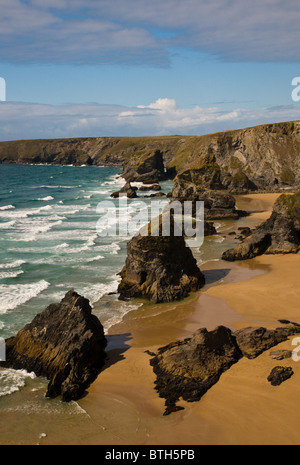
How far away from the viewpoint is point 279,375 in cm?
1416

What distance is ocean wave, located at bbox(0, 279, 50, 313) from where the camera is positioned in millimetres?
24067

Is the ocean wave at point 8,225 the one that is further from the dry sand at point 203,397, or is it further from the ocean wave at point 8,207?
the dry sand at point 203,397

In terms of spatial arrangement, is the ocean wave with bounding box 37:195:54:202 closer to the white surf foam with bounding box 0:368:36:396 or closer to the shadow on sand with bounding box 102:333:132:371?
the shadow on sand with bounding box 102:333:132:371

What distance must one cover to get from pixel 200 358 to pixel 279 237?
1996cm

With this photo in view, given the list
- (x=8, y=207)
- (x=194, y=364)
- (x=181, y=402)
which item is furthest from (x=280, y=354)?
(x=8, y=207)

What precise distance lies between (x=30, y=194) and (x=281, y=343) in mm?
78460

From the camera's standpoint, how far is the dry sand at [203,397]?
12.1 meters

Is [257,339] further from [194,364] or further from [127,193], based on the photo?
[127,193]

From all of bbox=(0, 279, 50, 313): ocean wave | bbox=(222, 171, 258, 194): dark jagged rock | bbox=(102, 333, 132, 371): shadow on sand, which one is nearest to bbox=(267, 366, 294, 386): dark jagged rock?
bbox=(102, 333, 132, 371): shadow on sand

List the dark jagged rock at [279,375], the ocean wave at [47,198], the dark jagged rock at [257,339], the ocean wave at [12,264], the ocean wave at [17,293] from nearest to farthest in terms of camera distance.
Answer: the dark jagged rock at [279,375], the dark jagged rock at [257,339], the ocean wave at [17,293], the ocean wave at [12,264], the ocean wave at [47,198]

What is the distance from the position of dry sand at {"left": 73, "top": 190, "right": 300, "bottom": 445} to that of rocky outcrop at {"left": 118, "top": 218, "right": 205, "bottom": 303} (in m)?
1.31

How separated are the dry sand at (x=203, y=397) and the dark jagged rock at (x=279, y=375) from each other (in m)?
0.17

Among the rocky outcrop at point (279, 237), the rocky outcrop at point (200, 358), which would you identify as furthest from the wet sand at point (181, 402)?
the rocky outcrop at point (279, 237)

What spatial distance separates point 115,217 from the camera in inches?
2147
